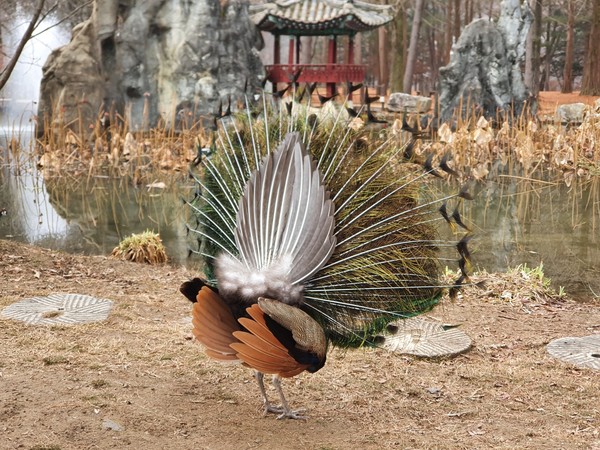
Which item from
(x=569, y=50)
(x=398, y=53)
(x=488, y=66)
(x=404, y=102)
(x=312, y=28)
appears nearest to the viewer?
(x=488, y=66)

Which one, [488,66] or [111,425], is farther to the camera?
[488,66]

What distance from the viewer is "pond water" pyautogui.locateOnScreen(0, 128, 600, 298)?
8.66m

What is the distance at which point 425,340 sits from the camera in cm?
499

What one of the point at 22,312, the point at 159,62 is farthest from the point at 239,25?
the point at 22,312

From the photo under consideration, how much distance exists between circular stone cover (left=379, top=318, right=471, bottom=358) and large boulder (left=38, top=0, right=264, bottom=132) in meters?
13.6

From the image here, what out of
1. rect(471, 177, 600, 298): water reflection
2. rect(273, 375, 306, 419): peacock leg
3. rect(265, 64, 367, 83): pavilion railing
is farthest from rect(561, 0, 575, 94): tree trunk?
rect(273, 375, 306, 419): peacock leg

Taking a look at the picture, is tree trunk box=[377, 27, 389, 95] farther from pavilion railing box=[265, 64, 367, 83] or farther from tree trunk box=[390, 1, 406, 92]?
pavilion railing box=[265, 64, 367, 83]

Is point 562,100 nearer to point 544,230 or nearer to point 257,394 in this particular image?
point 544,230

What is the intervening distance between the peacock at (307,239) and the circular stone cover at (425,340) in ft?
3.80

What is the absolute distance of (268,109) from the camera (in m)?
4.01

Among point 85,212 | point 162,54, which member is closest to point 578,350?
point 85,212

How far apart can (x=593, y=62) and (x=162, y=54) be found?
40.4ft

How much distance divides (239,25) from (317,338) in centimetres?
1700

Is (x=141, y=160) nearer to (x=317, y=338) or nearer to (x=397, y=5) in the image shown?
(x=317, y=338)
